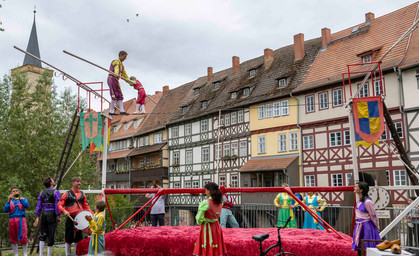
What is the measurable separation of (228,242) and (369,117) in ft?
18.5

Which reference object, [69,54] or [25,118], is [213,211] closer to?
[69,54]

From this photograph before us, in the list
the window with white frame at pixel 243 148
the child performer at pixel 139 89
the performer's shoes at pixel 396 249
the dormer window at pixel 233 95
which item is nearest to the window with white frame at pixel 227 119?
the dormer window at pixel 233 95

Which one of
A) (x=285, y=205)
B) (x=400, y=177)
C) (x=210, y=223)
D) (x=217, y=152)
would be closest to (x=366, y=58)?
(x=400, y=177)

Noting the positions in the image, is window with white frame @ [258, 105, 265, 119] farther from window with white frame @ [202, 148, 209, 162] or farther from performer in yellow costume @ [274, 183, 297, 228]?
performer in yellow costume @ [274, 183, 297, 228]

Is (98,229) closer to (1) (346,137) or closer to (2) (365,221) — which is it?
(2) (365,221)

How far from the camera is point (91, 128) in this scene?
1202 cm

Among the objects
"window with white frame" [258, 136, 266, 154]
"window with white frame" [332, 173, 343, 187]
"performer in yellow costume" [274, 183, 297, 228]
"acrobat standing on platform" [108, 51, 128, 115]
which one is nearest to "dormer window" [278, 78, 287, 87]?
"window with white frame" [258, 136, 266, 154]

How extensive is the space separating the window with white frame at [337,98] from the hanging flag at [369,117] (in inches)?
618

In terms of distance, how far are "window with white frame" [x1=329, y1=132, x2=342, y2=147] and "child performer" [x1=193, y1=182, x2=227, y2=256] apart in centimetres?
2088

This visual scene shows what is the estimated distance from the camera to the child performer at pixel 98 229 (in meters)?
8.34

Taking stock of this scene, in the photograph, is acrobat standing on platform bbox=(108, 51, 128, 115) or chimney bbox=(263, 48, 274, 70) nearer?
acrobat standing on platform bbox=(108, 51, 128, 115)

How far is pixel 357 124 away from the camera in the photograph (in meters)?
11.4

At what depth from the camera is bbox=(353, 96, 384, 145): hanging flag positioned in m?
11.4

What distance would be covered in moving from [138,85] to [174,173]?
29693 millimetres
